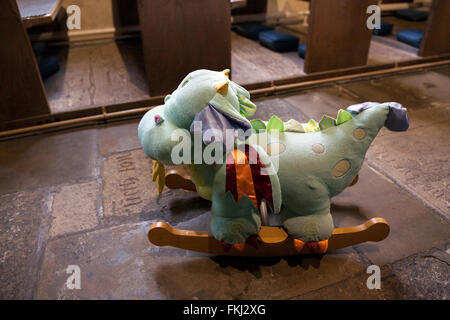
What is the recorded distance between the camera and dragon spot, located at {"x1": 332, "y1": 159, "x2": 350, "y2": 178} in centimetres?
110

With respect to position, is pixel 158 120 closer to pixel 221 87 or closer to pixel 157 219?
pixel 221 87

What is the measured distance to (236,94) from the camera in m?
1.08

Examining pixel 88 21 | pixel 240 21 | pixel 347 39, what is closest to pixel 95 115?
pixel 88 21

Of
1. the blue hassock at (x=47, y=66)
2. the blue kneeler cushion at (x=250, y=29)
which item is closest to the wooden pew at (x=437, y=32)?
the blue kneeler cushion at (x=250, y=29)

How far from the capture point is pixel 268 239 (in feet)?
3.82

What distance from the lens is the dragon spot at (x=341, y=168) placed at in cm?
110

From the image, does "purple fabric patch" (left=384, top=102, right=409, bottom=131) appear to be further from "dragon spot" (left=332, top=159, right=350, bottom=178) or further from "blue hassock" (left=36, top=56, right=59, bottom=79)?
"blue hassock" (left=36, top=56, right=59, bottom=79)

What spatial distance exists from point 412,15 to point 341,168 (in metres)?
3.91

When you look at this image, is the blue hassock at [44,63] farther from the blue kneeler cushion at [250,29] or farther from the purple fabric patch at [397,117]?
the purple fabric patch at [397,117]

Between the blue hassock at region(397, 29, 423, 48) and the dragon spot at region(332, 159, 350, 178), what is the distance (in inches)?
107

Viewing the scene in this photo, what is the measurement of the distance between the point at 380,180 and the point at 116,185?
48.5 inches

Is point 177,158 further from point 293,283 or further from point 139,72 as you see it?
point 139,72

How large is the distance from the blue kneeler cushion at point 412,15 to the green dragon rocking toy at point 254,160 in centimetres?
376
